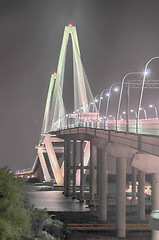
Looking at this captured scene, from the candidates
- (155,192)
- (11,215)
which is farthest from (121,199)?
(11,215)

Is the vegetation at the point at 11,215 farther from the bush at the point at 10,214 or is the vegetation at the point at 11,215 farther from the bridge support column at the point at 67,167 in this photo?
the bridge support column at the point at 67,167

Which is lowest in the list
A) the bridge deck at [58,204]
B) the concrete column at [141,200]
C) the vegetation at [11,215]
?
the bridge deck at [58,204]

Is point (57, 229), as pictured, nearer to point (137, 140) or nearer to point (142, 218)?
point (137, 140)

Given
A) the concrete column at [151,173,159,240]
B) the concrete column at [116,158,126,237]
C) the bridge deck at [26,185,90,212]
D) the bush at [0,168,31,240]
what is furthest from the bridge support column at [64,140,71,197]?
the bush at [0,168,31,240]

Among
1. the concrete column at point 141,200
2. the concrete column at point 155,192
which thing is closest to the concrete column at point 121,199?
the concrete column at point 155,192

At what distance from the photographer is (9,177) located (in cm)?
1661

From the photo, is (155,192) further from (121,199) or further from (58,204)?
(58,204)

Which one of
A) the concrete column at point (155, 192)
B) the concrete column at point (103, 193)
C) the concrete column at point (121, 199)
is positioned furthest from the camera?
the concrete column at point (103, 193)

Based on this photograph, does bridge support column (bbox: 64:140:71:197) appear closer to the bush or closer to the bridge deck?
the bridge deck

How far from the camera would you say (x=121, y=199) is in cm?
3064

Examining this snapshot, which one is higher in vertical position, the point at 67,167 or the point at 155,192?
the point at 67,167

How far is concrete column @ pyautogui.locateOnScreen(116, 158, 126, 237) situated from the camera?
29.2 m

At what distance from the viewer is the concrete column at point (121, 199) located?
29242 millimetres

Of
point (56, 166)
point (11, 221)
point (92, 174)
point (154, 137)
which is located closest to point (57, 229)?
point (154, 137)
